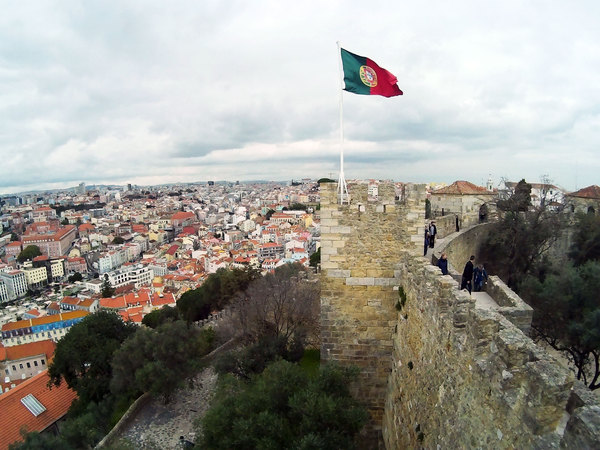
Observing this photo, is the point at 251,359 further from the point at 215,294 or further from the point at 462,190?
the point at 215,294

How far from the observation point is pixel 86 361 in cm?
1614

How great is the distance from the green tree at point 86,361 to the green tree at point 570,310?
16048 mm

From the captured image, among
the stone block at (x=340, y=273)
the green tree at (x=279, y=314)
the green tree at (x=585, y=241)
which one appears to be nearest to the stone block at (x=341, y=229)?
the stone block at (x=340, y=273)

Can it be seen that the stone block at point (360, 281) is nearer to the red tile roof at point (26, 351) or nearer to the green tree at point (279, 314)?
the green tree at point (279, 314)

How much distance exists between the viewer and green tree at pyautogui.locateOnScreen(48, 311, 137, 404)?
15.6 meters

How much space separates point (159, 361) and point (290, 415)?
7699mm

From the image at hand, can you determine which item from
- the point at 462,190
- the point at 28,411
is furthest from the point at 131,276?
the point at 462,190

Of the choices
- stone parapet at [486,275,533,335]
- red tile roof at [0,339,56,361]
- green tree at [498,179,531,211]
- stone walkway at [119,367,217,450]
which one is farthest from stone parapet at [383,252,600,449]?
red tile roof at [0,339,56,361]

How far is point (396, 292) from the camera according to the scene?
566 cm

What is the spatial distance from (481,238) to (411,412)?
13148 mm

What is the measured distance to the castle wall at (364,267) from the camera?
558 cm

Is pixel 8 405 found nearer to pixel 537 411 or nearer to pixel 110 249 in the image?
pixel 537 411

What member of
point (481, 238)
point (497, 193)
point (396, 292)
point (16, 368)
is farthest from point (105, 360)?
point (16, 368)

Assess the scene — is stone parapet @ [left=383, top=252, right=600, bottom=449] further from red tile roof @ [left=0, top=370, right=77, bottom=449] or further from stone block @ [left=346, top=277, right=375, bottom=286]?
red tile roof @ [left=0, top=370, right=77, bottom=449]
